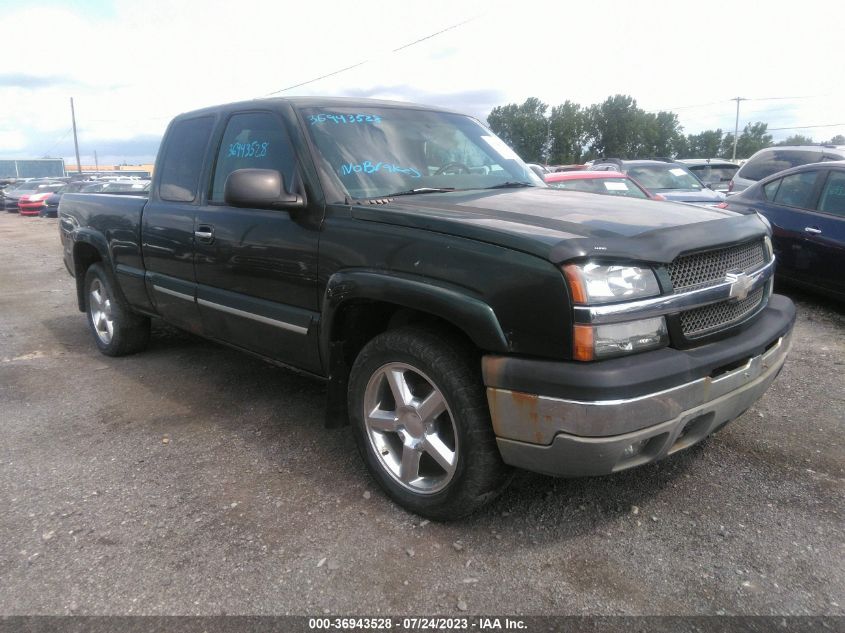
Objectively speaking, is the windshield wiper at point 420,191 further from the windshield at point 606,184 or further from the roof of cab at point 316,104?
the windshield at point 606,184

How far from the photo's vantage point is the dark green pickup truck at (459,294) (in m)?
2.36

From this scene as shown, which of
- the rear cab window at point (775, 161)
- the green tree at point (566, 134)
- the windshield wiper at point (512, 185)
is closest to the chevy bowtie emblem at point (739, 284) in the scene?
the windshield wiper at point (512, 185)

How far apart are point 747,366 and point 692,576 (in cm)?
86

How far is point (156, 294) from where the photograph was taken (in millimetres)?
4613

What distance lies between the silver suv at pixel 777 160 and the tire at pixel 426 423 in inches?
356

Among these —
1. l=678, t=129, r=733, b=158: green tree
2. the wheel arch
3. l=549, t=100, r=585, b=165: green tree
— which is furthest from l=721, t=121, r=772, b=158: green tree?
the wheel arch

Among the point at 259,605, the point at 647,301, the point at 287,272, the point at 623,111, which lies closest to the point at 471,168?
the point at 287,272

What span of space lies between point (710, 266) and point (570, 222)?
0.60 metres

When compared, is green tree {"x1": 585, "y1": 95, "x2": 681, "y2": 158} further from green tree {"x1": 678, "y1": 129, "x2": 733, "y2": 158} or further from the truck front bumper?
the truck front bumper

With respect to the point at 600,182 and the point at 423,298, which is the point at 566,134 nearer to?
the point at 600,182

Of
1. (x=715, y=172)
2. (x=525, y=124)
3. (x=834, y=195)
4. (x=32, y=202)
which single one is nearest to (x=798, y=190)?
(x=834, y=195)

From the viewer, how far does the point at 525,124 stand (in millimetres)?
75562

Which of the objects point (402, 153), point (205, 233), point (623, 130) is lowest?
point (205, 233)

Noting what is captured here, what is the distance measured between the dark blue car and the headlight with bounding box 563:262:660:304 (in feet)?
13.3
